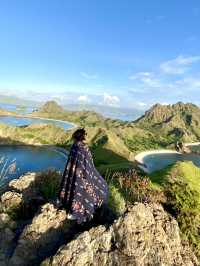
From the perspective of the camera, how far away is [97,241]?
28.4 feet

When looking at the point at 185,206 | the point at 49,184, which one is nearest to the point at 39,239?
the point at 49,184

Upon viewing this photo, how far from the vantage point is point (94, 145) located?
166250 millimetres

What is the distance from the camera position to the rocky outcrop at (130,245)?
8.23 m

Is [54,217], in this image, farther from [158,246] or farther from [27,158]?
[27,158]

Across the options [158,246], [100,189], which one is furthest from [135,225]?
[100,189]

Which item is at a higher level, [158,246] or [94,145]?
[158,246]

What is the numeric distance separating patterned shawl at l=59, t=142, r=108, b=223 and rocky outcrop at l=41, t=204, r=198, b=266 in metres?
1.72

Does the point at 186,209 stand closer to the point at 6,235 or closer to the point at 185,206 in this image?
the point at 185,206

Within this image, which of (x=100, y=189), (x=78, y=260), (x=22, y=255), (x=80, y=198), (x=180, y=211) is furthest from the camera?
(x=180, y=211)

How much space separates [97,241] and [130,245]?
83 cm

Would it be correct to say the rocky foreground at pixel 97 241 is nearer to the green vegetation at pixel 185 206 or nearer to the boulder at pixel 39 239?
the boulder at pixel 39 239

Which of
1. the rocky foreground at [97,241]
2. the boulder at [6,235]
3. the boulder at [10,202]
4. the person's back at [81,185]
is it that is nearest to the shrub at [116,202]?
the person's back at [81,185]

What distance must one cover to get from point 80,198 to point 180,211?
13.4ft

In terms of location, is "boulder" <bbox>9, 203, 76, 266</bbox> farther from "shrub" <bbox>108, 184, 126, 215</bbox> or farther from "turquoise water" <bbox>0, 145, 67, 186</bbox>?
"turquoise water" <bbox>0, 145, 67, 186</bbox>
